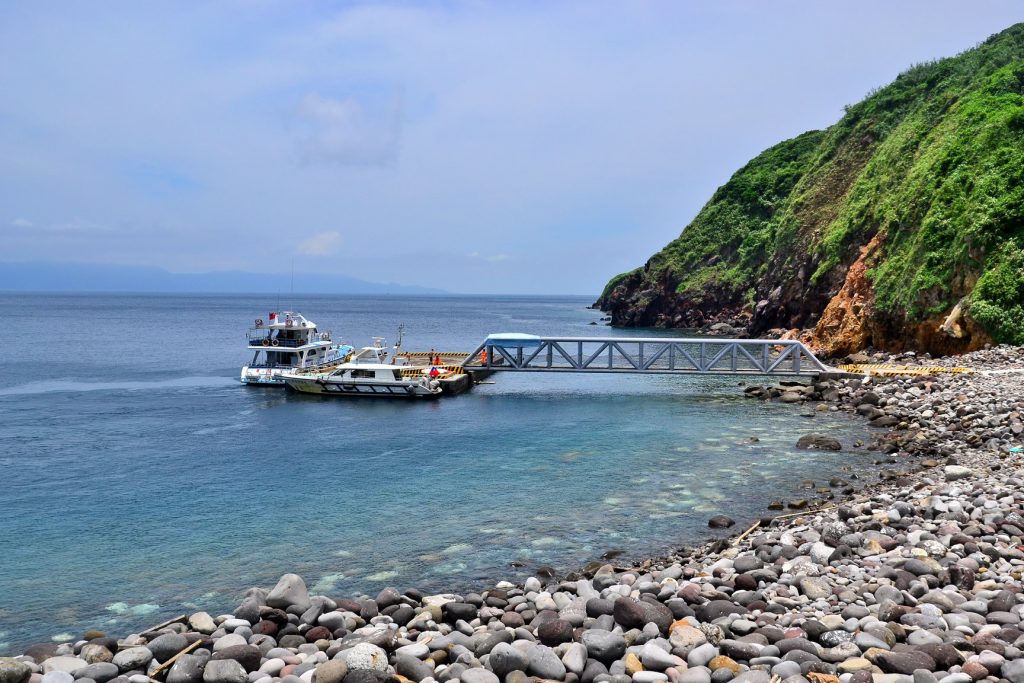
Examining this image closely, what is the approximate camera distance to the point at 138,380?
56219mm

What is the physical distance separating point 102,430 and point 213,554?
21.1 metres

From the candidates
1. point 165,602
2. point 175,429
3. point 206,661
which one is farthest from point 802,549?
point 175,429

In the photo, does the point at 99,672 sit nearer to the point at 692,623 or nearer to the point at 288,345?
the point at 692,623

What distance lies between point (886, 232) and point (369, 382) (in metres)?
39.9

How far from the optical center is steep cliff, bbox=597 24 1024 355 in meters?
44.9

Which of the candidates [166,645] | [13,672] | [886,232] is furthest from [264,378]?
[886,232]

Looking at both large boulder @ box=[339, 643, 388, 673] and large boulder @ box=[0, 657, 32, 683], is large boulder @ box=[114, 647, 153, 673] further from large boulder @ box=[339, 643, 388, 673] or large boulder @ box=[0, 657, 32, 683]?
large boulder @ box=[339, 643, 388, 673]

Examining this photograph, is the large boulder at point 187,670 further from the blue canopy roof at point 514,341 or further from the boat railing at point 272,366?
the boat railing at point 272,366

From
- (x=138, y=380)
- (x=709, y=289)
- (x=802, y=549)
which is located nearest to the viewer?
(x=802, y=549)

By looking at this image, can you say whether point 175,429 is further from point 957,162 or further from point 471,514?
point 957,162

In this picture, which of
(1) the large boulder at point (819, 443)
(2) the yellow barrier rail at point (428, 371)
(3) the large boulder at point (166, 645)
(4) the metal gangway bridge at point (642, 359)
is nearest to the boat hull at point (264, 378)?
(2) the yellow barrier rail at point (428, 371)

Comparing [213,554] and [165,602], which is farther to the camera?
[213,554]

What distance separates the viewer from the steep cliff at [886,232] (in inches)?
1769

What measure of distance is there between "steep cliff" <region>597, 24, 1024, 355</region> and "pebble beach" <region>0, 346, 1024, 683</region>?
104 ft
